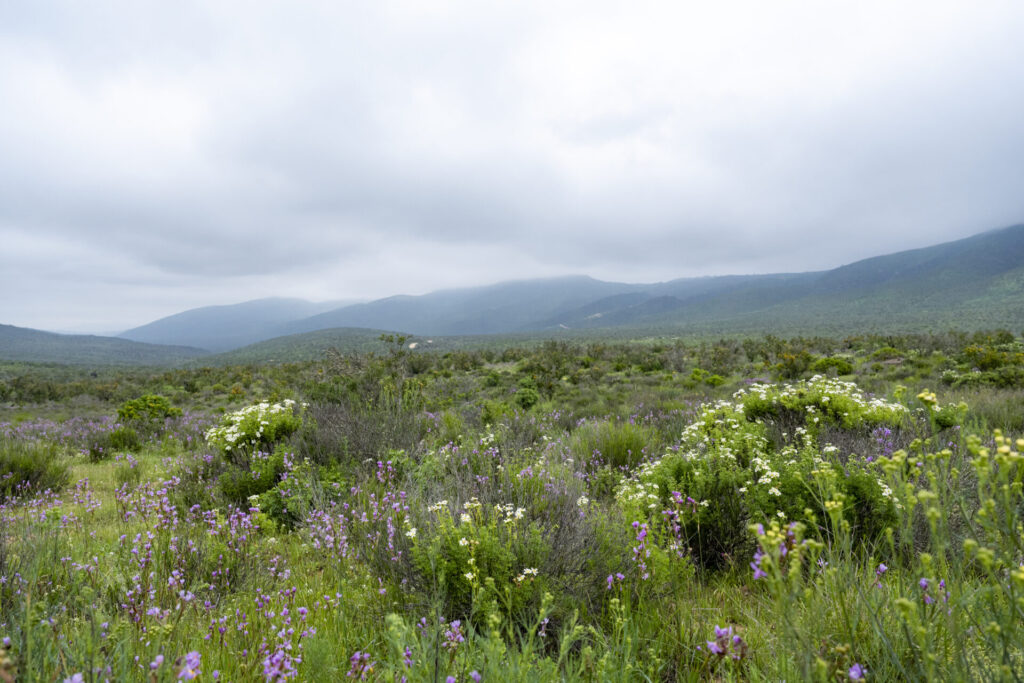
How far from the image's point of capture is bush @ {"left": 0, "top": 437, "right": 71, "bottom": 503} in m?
5.95

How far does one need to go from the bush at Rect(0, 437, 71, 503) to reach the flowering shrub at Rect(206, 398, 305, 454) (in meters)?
1.84

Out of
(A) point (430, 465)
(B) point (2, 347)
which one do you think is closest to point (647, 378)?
(A) point (430, 465)

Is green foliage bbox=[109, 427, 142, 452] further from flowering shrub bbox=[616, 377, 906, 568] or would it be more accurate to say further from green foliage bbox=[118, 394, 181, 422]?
flowering shrub bbox=[616, 377, 906, 568]

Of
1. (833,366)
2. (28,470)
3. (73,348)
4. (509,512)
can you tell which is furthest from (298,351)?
(73,348)

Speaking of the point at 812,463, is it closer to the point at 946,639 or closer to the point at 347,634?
the point at 946,639

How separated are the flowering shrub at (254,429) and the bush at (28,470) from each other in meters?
1.84

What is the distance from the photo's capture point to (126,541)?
3.66m

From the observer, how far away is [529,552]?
113 inches

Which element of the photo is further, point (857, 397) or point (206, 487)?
point (857, 397)

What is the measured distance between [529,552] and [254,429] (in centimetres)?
589

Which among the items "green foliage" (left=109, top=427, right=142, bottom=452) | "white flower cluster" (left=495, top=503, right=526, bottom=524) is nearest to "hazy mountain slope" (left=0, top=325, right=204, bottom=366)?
"green foliage" (left=109, top=427, right=142, bottom=452)

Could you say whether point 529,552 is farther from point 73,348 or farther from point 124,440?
point 73,348

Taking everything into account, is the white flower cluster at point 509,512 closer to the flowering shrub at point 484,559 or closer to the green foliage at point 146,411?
the flowering shrub at point 484,559

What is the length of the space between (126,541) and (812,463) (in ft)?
18.2
